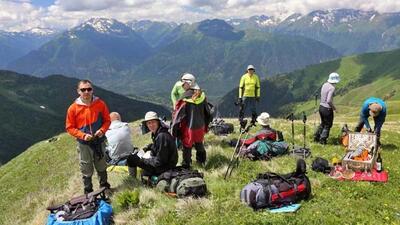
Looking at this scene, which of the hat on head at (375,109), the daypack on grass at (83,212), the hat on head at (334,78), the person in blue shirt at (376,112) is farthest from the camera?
the hat on head at (334,78)

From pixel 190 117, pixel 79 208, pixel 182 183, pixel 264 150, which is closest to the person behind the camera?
pixel 79 208

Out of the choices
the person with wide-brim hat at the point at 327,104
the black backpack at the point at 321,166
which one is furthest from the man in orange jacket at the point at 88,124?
the person with wide-brim hat at the point at 327,104

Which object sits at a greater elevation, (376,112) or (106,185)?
(376,112)

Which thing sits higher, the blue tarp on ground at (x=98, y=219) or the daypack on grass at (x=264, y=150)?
the daypack on grass at (x=264, y=150)

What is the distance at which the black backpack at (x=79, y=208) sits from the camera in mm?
10930

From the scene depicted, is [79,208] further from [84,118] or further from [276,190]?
[276,190]

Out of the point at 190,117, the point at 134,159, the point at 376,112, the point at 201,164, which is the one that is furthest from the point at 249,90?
the point at 134,159

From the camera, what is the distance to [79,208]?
11.4 meters

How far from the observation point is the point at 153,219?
10.8m

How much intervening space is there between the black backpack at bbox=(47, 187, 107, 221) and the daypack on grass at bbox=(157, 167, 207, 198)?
2059 mm

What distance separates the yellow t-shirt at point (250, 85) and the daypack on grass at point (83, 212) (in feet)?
46.0

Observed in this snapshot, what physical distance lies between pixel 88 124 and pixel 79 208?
2722 millimetres

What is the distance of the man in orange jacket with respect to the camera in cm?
1267

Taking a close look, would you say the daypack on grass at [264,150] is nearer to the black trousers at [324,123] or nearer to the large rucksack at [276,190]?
the black trousers at [324,123]
